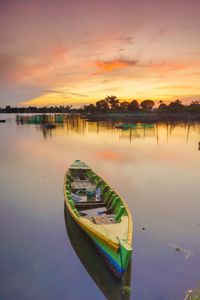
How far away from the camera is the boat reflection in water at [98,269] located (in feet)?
23.3

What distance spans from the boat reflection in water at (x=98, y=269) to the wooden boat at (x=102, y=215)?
12.7 inches

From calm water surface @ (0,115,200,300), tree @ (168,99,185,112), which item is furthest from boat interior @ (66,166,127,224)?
tree @ (168,99,185,112)

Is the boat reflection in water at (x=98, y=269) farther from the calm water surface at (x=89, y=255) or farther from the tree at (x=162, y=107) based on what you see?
the tree at (x=162, y=107)

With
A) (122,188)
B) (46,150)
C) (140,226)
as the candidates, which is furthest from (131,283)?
(46,150)

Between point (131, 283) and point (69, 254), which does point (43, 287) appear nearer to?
point (69, 254)

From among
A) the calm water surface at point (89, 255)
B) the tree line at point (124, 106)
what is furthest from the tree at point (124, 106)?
the calm water surface at point (89, 255)

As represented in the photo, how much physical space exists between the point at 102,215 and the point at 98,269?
7.91 ft

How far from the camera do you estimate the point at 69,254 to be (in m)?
9.12

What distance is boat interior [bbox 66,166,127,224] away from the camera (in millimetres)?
9669

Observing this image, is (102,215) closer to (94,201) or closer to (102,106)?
(94,201)

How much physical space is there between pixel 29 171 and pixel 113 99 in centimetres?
11291

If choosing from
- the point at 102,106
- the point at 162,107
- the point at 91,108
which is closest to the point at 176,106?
the point at 162,107

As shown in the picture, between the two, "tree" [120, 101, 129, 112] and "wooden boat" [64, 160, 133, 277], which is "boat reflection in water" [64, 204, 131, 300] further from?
"tree" [120, 101, 129, 112]

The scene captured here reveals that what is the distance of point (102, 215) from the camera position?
10.2 m
